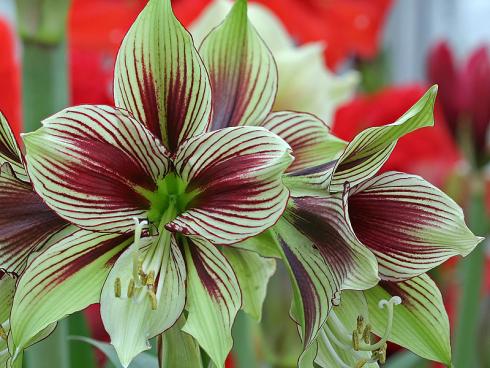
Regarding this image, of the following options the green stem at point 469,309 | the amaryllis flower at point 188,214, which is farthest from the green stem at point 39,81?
the green stem at point 469,309

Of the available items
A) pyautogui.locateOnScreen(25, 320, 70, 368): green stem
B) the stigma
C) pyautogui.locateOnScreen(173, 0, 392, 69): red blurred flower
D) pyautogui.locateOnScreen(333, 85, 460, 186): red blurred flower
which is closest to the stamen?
the stigma

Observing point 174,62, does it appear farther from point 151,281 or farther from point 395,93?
point 395,93

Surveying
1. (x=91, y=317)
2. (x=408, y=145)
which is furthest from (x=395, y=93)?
(x=91, y=317)

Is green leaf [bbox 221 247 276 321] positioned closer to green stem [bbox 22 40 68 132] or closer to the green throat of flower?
the green throat of flower

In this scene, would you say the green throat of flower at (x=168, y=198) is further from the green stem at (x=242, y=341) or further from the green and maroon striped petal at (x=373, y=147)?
the green stem at (x=242, y=341)

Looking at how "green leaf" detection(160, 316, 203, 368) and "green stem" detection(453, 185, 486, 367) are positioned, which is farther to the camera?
"green stem" detection(453, 185, 486, 367)

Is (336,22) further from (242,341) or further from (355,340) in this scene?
(355,340)

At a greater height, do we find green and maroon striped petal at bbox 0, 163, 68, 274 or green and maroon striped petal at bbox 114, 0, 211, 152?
green and maroon striped petal at bbox 114, 0, 211, 152
